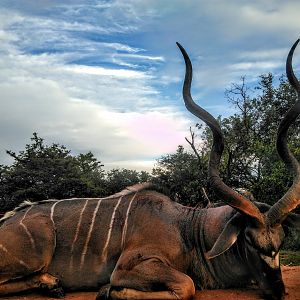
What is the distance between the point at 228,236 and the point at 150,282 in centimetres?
75

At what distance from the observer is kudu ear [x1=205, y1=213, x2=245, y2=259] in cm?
418

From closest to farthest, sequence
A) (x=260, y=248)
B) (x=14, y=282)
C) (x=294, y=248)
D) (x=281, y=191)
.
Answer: (x=260, y=248)
(x=14, y=282)
(x=294, y=248)
(x=281, y=191)

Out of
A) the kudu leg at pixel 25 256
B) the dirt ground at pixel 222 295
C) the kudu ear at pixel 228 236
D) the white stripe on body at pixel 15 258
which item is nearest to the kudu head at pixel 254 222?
the kudu ear at pixel 228 236

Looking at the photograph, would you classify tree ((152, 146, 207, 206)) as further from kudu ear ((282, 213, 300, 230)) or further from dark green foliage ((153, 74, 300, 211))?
kudu ear ((282, 213, 300, 230))

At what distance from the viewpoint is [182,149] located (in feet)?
57.8

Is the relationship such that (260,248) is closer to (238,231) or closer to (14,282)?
(238,231)

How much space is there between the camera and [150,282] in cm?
423

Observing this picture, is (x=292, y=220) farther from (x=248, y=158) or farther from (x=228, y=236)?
(x=248, y=158)

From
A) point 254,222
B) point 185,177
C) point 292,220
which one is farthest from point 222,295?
point 185,177

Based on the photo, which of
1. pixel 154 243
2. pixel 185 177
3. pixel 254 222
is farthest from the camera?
pixel 185 177

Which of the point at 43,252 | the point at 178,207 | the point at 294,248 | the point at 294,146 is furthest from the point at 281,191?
the point at 43,252

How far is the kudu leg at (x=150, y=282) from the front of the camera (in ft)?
13.6

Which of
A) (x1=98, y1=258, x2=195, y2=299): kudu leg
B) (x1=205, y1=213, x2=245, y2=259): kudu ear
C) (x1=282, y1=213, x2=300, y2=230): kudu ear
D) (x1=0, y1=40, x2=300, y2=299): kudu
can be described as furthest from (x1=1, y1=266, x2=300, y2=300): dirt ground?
(x1=282, y1=213, x2=300, y2=230): kudu ear

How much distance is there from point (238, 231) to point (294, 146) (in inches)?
423
